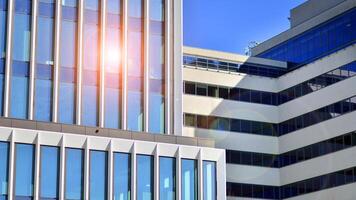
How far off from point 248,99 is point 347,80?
970cm

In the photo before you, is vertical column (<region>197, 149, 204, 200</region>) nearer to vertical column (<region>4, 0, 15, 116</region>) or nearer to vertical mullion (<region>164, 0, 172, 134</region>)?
vertical mullion (<region>164, 0, 172, 134</region>)

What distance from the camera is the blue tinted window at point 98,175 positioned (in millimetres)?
41250

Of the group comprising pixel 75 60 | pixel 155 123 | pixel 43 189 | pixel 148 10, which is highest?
pixel 148 10

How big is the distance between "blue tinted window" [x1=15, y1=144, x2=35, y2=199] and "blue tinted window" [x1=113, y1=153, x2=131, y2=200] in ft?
14.5

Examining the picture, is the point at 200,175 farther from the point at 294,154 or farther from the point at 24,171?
the point at 294,154

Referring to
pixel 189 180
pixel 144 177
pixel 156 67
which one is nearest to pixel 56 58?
pixel 156 67

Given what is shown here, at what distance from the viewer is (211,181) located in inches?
1741

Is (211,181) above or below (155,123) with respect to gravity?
below

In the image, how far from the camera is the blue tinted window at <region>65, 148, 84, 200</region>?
40.6m

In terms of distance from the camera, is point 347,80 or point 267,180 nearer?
point 347,80

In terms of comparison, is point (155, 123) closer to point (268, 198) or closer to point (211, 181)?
point (211, 181)

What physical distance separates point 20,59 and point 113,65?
5.55 metres

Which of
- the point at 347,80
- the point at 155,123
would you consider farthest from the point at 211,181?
the point at 347,80

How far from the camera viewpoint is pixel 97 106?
1870 inches
